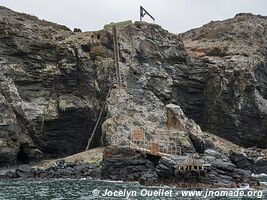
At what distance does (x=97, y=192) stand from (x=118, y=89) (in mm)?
30817

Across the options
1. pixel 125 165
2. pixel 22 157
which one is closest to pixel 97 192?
pixel 125 165

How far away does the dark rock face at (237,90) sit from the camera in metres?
74.6

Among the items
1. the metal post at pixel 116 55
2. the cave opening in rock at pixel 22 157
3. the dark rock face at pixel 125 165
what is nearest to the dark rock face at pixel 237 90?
the metal post at pixel 116 55

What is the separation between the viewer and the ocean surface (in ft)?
127

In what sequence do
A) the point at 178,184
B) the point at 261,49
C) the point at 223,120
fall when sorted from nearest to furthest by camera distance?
the point at 178,184, the point at 223,120, the point at 261,49

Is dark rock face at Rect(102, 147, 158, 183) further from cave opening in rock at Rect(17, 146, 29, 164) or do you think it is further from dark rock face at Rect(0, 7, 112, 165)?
cave opening in rock at Rect(17, 146, 29, 164)

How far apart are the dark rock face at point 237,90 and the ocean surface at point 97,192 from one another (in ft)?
106

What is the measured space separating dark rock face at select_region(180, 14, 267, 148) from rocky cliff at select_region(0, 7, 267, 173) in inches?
6.1

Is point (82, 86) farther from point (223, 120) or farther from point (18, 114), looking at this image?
point (223, 120)

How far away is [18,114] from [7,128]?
381cm

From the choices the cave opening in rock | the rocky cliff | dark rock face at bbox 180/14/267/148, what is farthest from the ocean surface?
dark rock face at bbox 180/14/267/148

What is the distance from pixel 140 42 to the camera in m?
77.8

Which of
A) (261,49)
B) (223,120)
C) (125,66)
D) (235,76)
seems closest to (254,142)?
(223,120)

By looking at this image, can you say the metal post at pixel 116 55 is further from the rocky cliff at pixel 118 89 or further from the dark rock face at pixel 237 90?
the dark rock face at pixel 237 90
